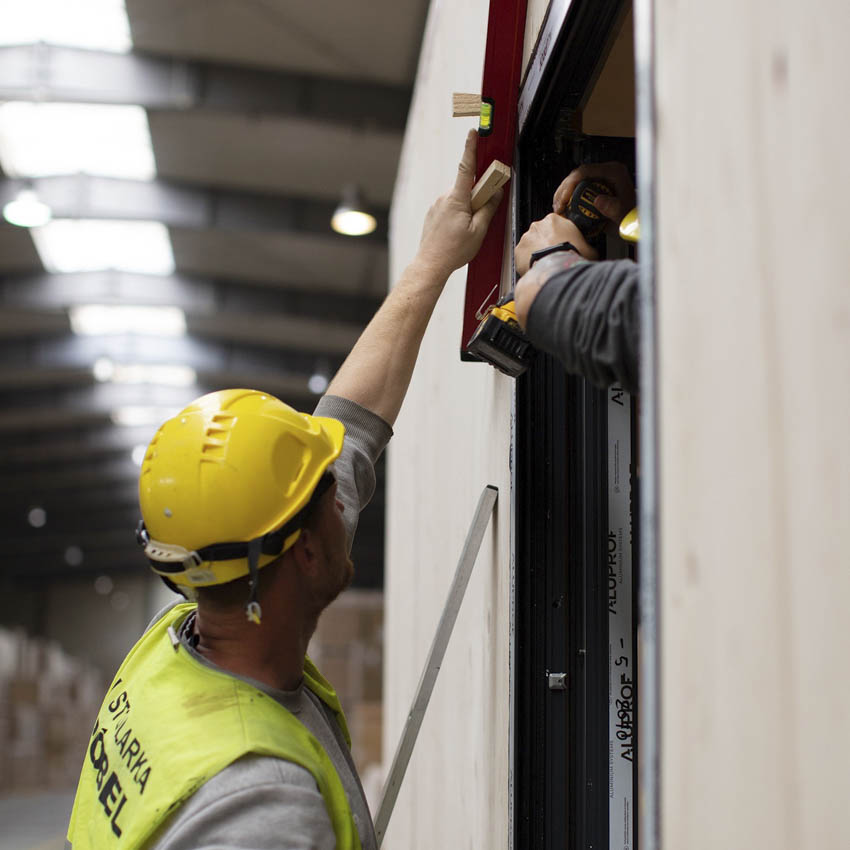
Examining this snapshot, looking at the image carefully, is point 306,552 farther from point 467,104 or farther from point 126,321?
point 126,321

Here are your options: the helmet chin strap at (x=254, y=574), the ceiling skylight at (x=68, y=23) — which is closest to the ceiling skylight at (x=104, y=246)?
the ceiling skylight at (x=68, y=23)

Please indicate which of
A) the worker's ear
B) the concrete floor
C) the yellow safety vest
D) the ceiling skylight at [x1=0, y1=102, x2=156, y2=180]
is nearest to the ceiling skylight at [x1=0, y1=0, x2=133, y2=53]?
the ceiling skylight at [x1=0, y1=102, x2=156, y2=180]

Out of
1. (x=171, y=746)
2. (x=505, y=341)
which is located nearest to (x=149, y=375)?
(x=505, y=341)

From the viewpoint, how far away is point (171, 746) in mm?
1686

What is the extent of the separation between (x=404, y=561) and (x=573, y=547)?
8.09 ft

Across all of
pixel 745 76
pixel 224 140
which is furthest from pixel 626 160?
pixel 224 140

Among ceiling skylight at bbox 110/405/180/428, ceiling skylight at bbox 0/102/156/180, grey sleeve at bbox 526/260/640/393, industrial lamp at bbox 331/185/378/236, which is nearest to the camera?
grey sleeve at bbox 526/260/640/393

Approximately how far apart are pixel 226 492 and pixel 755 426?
105 cm

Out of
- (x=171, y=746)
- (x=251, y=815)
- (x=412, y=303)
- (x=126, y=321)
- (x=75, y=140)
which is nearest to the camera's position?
(x=251, y=815)

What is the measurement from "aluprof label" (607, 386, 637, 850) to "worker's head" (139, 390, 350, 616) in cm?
68

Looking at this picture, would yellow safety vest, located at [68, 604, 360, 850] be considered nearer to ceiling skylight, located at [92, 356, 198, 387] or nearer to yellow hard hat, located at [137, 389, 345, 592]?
yellow hard hat, located at [137, 389, 345, 592]

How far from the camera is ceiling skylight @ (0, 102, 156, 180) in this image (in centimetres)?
848

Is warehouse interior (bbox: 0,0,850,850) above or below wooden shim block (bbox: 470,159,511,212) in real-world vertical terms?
below

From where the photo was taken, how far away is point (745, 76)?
1056 mm
